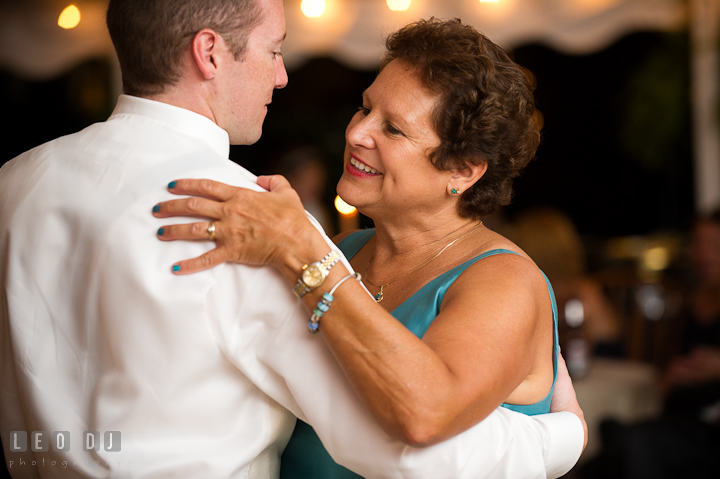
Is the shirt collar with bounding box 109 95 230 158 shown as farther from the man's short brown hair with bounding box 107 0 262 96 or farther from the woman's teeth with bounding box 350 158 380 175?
the woman's teeth with bounding box 350 158 380 175

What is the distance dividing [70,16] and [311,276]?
11.7ft

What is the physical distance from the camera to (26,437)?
4.11 ft

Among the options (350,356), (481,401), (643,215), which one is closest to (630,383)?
(481,401)

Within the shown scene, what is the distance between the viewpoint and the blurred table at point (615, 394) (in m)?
3.01

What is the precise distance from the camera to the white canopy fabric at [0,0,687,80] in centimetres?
387

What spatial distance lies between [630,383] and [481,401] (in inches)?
93.6

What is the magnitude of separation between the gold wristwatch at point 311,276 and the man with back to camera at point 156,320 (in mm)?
46

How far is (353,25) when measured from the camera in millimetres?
3930

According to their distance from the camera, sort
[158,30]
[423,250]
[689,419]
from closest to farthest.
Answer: [158,30]
[423,250]
[689,419]

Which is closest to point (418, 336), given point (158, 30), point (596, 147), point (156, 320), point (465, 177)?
point (465, 177)

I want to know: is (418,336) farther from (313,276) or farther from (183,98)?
A: (183,98)

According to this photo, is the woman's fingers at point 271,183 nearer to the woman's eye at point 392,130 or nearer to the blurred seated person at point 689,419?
the woman's eye at point 392,130

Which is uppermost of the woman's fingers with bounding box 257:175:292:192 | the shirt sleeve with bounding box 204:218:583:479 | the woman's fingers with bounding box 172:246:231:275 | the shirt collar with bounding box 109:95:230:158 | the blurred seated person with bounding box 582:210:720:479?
the shirt collar with bounding box 109:95:230:158

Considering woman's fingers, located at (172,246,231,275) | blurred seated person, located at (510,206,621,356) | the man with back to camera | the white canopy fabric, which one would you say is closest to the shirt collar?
the man with back to camera
